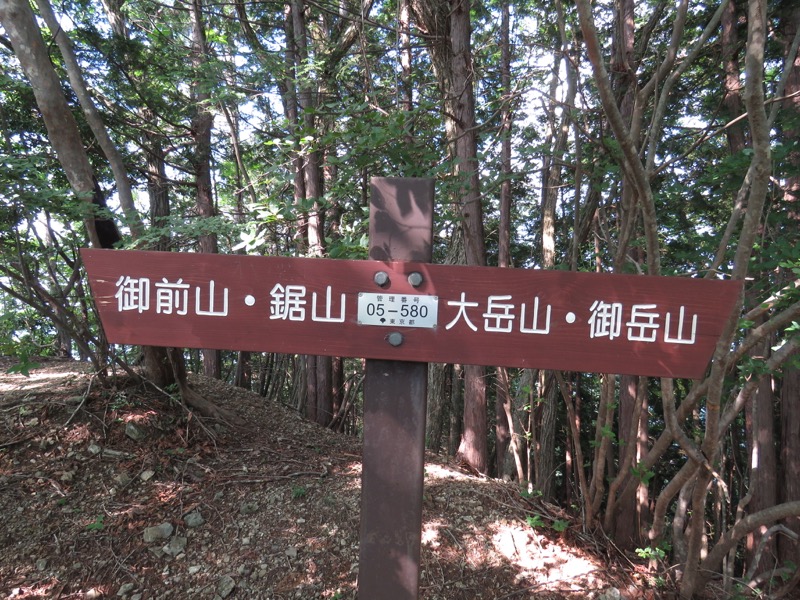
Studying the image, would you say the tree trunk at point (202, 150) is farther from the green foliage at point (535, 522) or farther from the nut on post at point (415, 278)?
the nut on post at point (415, 278)

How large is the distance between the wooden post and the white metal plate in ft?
0.47

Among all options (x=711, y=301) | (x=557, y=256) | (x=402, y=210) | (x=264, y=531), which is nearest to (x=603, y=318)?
(x=711, y=301)

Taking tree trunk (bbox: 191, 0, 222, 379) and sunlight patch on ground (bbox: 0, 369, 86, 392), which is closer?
sunlight patch on ground (bbox: 0, 369, 86, 392)

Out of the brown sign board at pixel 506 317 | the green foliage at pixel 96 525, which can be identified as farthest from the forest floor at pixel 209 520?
the brown sign board at pixel 506 317

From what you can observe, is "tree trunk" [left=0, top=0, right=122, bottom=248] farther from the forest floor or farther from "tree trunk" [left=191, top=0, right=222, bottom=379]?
"tree trunk" [left=191, top=0, right=222, bottom=379]

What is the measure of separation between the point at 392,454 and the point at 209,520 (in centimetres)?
265

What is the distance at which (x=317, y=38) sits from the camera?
293 inches

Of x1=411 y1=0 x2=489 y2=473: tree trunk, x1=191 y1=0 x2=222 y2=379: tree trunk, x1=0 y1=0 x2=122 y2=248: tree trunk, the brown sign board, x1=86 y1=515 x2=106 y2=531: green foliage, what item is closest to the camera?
the brown sign board

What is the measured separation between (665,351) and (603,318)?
0.23 m

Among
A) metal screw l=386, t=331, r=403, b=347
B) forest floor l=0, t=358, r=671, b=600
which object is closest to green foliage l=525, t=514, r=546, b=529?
forest floor l=0, t=358, r=671, b=600

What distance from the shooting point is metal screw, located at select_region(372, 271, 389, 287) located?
153 centimetres

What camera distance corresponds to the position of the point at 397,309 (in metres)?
1.55

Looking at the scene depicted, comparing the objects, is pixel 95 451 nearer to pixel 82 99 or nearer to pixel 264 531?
pixel 264 531

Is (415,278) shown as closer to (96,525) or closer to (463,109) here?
Result: (96,525)
